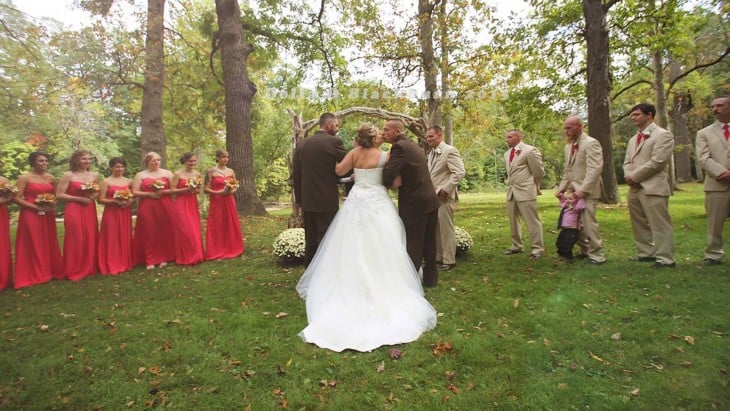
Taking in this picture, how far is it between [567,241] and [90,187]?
8.89 meters

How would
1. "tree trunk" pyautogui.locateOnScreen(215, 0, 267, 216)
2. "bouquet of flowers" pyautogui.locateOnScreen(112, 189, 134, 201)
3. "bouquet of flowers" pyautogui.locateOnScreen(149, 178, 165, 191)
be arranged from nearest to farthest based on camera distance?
"bouquet of flowers" pyautogui.locateOnScreen(112, 189, 134, 201) → "bouquet of flowers" pyautogui.locateOnScreen(149, 178, 165, 191) → "tree trunk" pyautogui.locateOnScreen(215, 0, 267, 216)

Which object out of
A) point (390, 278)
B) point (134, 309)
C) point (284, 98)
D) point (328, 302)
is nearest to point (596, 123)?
point (390, 278)

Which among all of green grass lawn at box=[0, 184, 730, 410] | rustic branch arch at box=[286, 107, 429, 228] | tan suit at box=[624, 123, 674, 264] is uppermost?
rustic branch arch at box=[286, 107, 429, 228]

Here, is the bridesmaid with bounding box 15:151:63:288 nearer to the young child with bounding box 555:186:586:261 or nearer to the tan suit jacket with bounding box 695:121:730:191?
the young child with bounding box 555:186:586:261

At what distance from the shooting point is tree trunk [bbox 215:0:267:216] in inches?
543

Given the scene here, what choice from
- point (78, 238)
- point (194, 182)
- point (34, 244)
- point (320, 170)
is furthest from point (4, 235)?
point (320, 170)

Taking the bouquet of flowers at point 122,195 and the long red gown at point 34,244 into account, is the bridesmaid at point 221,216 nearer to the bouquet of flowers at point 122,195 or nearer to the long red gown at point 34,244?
the bouquet of flowers at point 122,195

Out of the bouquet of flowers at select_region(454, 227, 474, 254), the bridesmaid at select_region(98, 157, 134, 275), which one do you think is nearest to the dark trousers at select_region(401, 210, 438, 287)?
the bouquet of flowers at select_region(454, 227, 474, 254)

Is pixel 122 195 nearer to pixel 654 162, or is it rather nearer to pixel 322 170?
pixel 322 170

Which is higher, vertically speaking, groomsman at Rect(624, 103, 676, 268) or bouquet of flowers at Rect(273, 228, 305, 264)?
groomsman at Rect(624, 103, 676, 268)

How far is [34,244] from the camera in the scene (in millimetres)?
7000

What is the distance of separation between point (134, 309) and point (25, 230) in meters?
3.33

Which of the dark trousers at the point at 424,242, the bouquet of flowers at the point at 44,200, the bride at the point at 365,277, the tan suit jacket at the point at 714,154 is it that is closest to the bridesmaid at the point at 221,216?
the bouquet of flowers at the point at 44,200

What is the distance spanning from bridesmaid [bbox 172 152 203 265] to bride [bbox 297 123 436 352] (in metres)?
3.75
